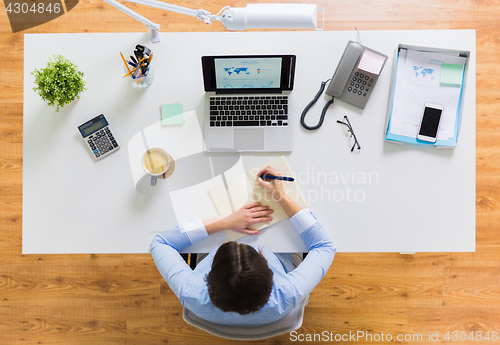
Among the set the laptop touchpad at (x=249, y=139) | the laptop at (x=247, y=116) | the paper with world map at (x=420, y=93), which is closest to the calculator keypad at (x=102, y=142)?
the laptop at (x=247, y=116)

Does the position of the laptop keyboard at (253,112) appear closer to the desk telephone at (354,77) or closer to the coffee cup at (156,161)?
the desk telephone at (354,77)

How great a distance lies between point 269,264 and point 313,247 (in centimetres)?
16

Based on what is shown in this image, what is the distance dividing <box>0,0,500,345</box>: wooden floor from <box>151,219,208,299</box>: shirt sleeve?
0.71 metres

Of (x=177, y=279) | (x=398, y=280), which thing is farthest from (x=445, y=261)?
(x=177, y=279)

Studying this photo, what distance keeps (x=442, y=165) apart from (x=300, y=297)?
693 mm

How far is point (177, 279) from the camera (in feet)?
3.46

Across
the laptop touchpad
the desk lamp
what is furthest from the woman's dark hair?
the desk lamp

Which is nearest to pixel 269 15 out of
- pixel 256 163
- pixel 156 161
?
pixel 256 163

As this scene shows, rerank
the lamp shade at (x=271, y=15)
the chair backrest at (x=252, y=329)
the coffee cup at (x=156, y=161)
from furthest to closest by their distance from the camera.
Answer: the coffee cup at (x=156, y=161)
the chair backrest at (x=252, y=329)
the lamp shade at (x=271, y=15)

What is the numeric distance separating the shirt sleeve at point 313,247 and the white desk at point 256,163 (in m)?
0.05

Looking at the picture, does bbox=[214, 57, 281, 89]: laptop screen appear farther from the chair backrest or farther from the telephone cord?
the chair backrest

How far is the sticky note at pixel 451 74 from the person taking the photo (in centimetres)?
117

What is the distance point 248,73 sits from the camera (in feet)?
3.70

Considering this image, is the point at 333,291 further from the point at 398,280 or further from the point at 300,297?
the point at 300,297
